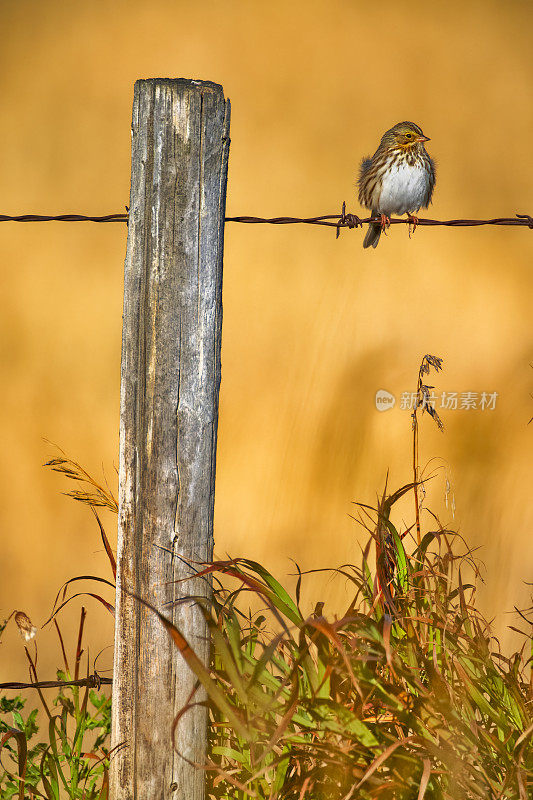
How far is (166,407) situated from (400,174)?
214 centimetres

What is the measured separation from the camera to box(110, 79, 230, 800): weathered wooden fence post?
1.31 metres

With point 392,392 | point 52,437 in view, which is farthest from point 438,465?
point 52,437

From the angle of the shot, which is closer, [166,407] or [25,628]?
[166,407]

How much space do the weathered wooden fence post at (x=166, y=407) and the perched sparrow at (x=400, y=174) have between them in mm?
1860

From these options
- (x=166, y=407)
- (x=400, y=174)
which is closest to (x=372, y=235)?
(x=400, y=174)

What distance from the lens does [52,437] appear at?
10.9 feet

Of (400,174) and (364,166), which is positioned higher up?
(364,166)

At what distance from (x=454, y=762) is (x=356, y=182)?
271cm

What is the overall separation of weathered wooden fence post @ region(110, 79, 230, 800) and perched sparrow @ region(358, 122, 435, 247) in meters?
1.86

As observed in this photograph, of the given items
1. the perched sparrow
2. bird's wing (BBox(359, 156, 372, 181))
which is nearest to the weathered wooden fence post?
the perched sparrow

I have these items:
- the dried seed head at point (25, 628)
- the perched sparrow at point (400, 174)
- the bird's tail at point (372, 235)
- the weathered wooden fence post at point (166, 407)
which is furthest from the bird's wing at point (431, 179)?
the dried seed head at point (25, 628)

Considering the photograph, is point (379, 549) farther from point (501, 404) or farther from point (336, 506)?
point (501, 404)

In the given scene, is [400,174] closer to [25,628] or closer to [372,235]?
[372,235]

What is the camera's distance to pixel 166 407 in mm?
1313
